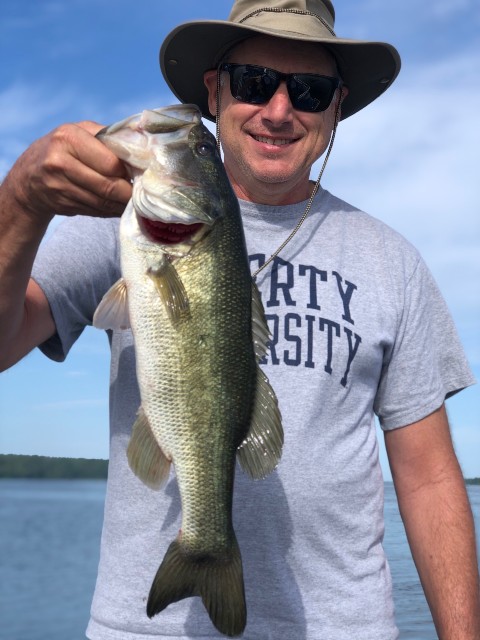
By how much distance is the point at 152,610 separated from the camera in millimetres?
2387

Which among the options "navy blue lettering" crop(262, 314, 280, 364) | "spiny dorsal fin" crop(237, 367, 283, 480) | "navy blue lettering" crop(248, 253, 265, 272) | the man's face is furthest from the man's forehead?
"spiny dorsal fin" crop(237, 367, 283, 480)

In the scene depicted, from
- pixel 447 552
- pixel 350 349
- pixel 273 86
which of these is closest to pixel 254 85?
pixel 273 86

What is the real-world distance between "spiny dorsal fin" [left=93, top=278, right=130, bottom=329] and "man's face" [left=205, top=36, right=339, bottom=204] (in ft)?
4.83

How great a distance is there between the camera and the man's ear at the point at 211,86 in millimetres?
4098

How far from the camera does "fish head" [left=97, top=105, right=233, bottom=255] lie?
2.44 m

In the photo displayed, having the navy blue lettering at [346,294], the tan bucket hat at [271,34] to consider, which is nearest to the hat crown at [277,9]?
the tan bucket hat at [271,34]

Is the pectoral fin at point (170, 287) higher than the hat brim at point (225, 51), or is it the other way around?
the hat brim at point (225, 51)

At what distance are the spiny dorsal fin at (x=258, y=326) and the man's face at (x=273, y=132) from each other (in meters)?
1.25

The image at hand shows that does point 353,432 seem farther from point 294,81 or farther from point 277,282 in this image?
point 294,81

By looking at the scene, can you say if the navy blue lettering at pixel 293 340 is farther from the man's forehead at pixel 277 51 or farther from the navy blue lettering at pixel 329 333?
the man's forehead at pixel 277 51

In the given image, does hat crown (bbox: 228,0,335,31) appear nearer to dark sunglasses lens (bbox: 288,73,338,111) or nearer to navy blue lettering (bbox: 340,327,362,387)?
dark sunglasses lens (bbox: 288,73,338,111)

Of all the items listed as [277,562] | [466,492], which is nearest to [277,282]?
[277,562]

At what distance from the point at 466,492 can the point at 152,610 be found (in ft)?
7.15

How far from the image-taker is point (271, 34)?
3.63 metres
